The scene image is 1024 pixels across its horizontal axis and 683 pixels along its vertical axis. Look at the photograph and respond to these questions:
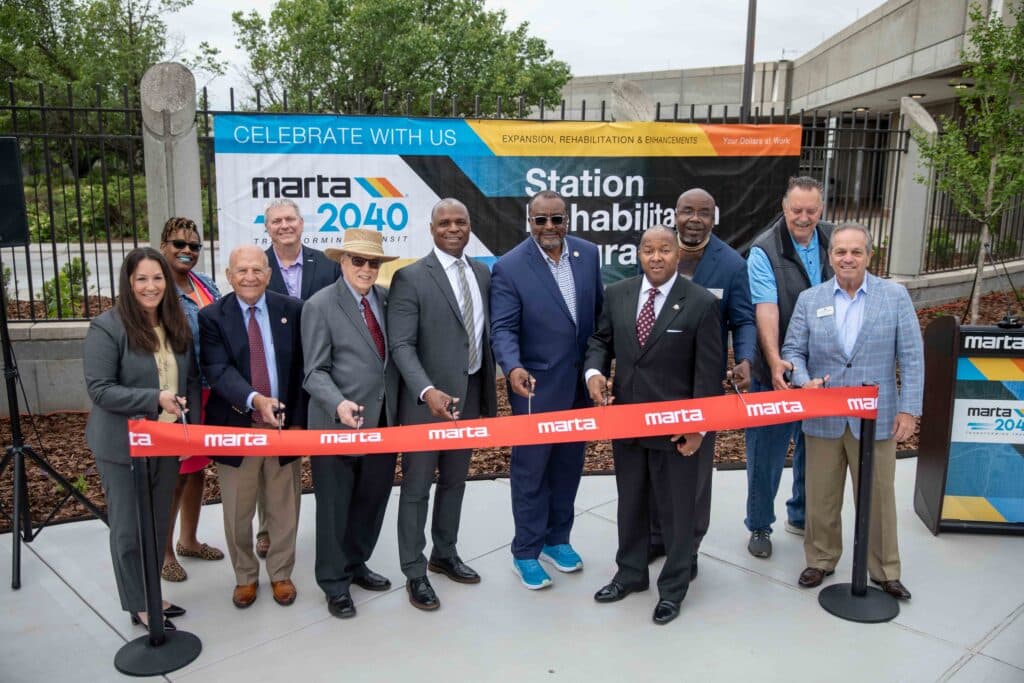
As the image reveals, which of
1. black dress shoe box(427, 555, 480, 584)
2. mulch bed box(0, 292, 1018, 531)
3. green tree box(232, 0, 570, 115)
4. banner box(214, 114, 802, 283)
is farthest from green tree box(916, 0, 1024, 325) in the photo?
green tree box(232, 0, 570, 115)

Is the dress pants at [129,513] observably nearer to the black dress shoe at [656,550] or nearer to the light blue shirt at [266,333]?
the light blue shirt at [266,333]

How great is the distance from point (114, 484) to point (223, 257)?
383cm

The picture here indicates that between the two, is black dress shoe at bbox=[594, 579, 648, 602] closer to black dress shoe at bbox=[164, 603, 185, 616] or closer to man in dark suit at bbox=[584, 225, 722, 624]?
man in dark suit at bbox=[584, 225, 722, 624]

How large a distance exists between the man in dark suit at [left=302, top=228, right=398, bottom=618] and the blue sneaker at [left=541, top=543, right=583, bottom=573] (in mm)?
1067

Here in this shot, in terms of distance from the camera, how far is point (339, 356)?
405 centimetres

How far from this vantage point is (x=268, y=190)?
281 inches

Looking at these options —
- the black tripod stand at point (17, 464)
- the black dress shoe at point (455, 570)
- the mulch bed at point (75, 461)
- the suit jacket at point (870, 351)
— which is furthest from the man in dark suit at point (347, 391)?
the suit jacket at point (870, 351)

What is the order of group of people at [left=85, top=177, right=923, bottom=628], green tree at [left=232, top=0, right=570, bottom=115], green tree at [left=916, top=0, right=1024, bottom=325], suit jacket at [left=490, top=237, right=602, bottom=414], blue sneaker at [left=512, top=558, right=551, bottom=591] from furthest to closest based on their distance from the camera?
green tree at [left=232, top=0, right=570, bottom=115] → green tree at [left=916, top=0, right=1024, bottom=325] → blue sneaker at [left=512, top=558, right=551, bottom=591] → suit jacket at [left=490, top=237, right=602, bottom=414] → group of people at [left=85, top=177, right=923, bottom=628]

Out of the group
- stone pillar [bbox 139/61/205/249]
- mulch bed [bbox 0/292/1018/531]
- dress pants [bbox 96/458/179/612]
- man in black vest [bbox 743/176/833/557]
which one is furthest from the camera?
stone pillar [bbox 139/61/205/249]

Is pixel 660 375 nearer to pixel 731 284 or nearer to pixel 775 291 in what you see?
pixel 731 284

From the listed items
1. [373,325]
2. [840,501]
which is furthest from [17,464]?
[840,501]

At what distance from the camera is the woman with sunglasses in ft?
14.0

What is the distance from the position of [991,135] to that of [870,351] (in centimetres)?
654

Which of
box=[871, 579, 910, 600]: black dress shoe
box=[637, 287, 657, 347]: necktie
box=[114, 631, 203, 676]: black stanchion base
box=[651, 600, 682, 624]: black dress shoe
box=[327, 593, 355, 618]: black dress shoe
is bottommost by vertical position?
box=[114, 631, 203, 676]: black stanchion base
